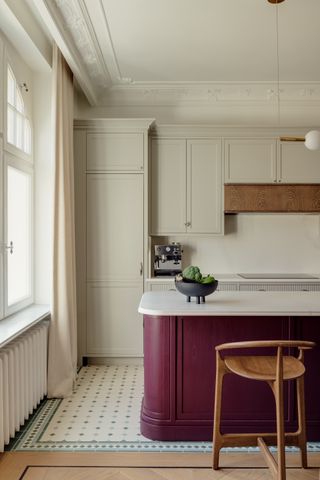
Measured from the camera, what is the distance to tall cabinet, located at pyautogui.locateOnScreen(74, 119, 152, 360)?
13.5 feet

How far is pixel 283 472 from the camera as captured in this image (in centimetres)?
198

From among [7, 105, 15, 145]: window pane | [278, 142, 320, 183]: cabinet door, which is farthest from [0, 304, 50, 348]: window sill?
[278, 142, 320, 183]: cabinet door

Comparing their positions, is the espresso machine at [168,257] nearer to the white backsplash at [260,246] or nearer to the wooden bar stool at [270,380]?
the white backsplash at [260,246]

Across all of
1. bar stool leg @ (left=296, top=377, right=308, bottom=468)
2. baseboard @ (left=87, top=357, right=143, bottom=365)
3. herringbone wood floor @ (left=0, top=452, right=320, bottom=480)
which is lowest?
Answer: herringbone wood floor @ (left=0, top=452, right=320, bottom=480)

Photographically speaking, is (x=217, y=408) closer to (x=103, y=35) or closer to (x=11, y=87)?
(x=11, y=87)

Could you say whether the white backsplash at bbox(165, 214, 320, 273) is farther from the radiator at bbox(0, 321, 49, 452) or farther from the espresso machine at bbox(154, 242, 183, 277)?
the radiator at bbox(0, 321, 49, 452)

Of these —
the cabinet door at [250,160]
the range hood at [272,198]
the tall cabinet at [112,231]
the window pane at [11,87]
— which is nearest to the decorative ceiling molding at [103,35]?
the tall cabinet at [112,231]

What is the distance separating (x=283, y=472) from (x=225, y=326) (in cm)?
85

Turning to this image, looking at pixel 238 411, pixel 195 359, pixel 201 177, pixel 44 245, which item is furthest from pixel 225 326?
pixel 201 177

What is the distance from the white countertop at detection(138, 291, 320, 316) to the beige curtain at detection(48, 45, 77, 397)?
92 cm

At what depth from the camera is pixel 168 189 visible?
14.1ft

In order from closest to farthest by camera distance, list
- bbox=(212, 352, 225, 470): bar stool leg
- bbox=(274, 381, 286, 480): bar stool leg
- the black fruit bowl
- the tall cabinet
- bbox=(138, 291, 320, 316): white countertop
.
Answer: bbox=(274, 381, 286, 480): bar stool leg
bbox=(212, 352, 225, 470): bar stool leg
bbox=(138, 291, 320, 316): white countertop
the black fruit bowl
the tall cabinet

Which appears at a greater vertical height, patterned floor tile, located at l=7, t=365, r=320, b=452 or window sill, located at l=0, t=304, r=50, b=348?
window sill, located at l=0, t=304, r=50, b=348

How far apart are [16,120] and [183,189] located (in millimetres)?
1788
